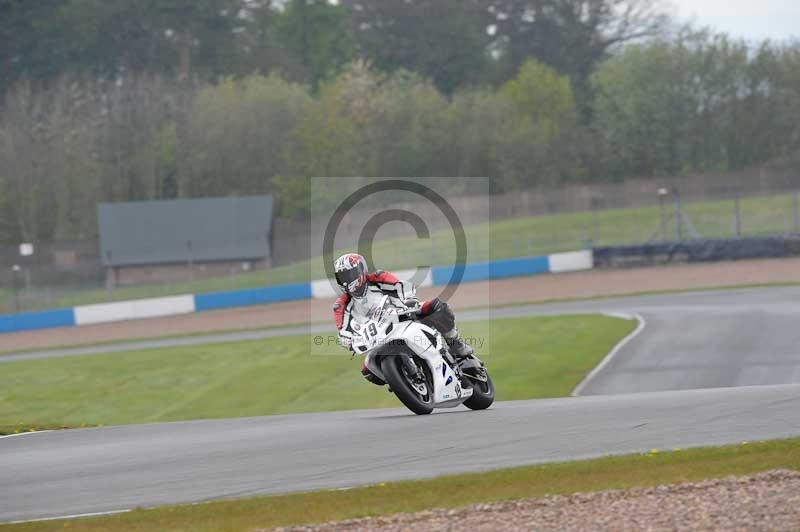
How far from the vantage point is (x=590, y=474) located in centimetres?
1004

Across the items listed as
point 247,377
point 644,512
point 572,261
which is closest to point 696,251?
point 572,261

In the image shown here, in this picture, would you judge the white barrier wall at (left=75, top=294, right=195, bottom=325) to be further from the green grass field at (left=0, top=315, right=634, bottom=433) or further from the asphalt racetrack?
the asphalt racetrack

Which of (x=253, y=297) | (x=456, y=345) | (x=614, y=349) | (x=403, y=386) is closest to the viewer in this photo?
(x=403, y=386)

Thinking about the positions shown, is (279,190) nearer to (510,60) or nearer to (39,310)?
(39,310)

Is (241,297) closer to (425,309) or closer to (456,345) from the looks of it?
(456,345)

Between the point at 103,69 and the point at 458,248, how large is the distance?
187 ft

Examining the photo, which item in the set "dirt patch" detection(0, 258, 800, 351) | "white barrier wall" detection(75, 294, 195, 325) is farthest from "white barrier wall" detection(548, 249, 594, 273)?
"white barrier wall" detection(75, 294, 195, 325)

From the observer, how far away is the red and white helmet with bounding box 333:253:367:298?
13.3 meters

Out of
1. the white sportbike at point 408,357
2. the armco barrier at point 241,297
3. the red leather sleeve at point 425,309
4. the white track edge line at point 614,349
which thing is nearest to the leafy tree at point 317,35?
the armco barrier at point 241,297

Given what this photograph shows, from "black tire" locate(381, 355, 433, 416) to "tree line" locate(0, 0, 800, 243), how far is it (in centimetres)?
6461

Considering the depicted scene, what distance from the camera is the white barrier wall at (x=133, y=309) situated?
48.4 m

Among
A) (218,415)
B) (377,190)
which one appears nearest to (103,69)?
(377,190)

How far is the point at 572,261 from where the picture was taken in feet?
163

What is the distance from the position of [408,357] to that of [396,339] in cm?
29
